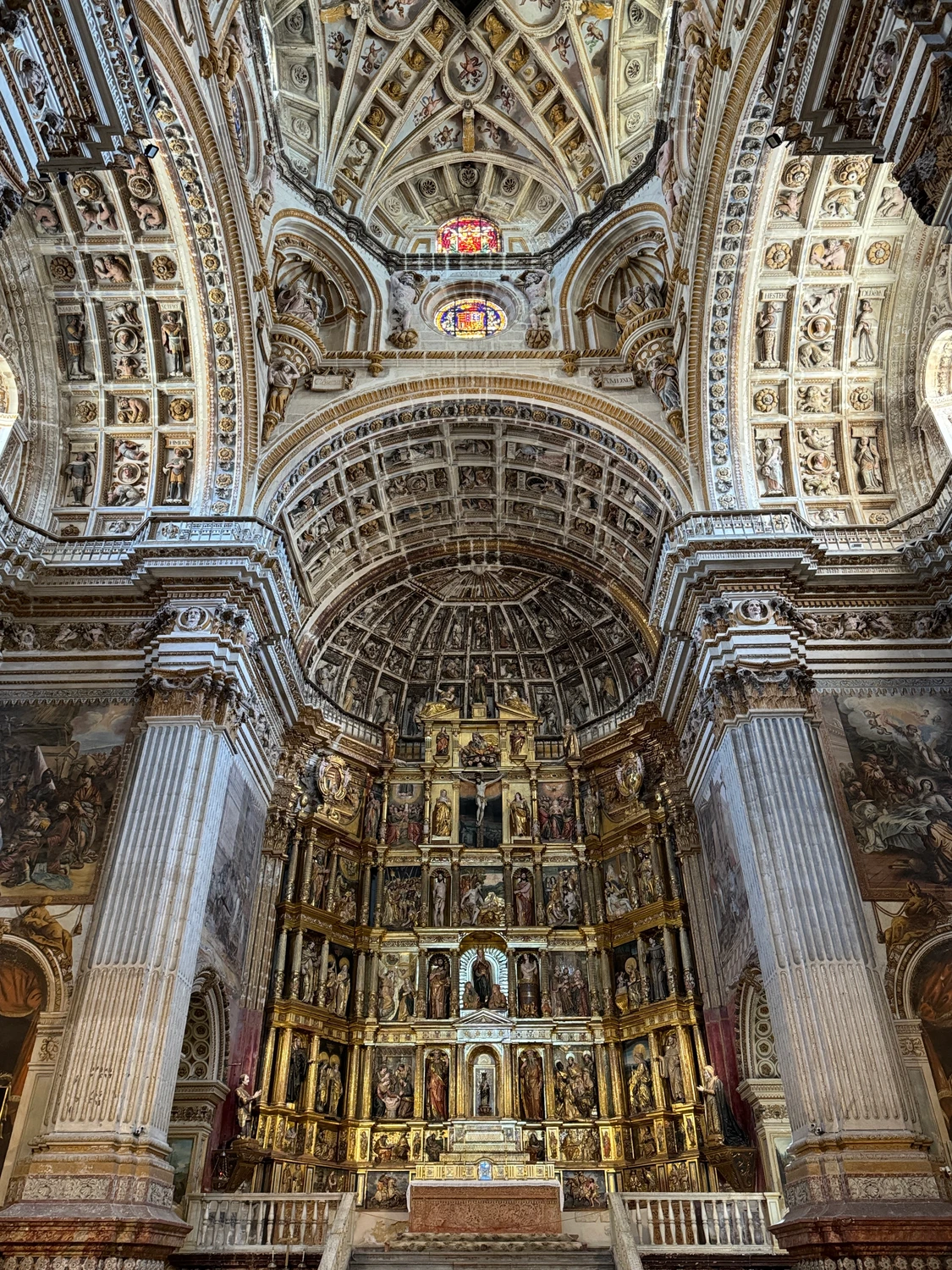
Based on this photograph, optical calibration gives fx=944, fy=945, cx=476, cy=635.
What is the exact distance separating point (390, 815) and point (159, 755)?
10985 millimetres

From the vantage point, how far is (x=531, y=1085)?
73.3 feet

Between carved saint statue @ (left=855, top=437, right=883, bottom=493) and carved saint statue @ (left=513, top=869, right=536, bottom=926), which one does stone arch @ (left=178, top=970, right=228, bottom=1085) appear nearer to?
carved saint statue @ (left=513, top=869, right=536, bottom=926)

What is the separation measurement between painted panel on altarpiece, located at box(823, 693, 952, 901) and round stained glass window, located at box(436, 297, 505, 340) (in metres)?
12.9

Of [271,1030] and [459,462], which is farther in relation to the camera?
[459,462]

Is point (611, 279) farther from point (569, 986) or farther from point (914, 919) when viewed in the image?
point (569, 986)

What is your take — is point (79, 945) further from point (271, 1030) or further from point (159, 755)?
point (271, 1030)

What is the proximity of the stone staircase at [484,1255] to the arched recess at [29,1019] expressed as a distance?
17.1ft

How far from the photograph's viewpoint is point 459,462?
2425 centimetres

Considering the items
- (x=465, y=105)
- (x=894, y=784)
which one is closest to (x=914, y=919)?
(x=894, y=784)

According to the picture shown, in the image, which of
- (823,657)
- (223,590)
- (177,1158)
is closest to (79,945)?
(177,1158)

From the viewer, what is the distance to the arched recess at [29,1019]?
45.0 ft

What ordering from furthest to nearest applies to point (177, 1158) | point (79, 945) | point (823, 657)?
point (823, 657) < point (177, 1158) < point (79, 945)

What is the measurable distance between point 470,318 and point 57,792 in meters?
15.4

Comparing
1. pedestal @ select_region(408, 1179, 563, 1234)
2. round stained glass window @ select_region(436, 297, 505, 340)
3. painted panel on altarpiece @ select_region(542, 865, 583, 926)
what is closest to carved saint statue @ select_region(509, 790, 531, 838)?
painted panel on altarpiece @ select_region(542, 865, 583, 926)
